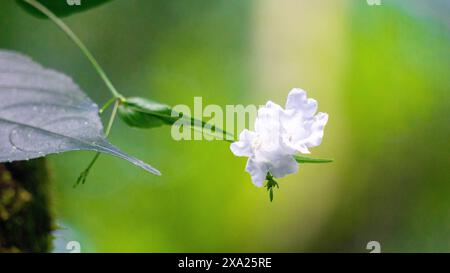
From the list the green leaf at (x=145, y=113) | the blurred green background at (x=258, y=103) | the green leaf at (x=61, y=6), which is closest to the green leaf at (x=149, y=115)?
the green leaf at (x=145, y=113)

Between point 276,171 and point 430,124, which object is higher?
point 430,124

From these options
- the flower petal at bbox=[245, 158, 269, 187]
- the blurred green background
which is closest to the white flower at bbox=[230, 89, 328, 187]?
the flower petal at bbox=[245, 158, 269, 187]

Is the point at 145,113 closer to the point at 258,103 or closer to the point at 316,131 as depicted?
the point at 316,131

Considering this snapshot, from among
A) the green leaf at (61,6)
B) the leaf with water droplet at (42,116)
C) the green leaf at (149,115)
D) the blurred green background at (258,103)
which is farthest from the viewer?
the blurred green background at (258,103)

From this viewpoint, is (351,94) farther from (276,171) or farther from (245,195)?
(276,171)

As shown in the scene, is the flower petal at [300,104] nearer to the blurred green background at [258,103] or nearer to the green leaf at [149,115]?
the green leaf at [149,115]

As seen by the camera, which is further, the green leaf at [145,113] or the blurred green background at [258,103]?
the blurred green background at [258,103]
